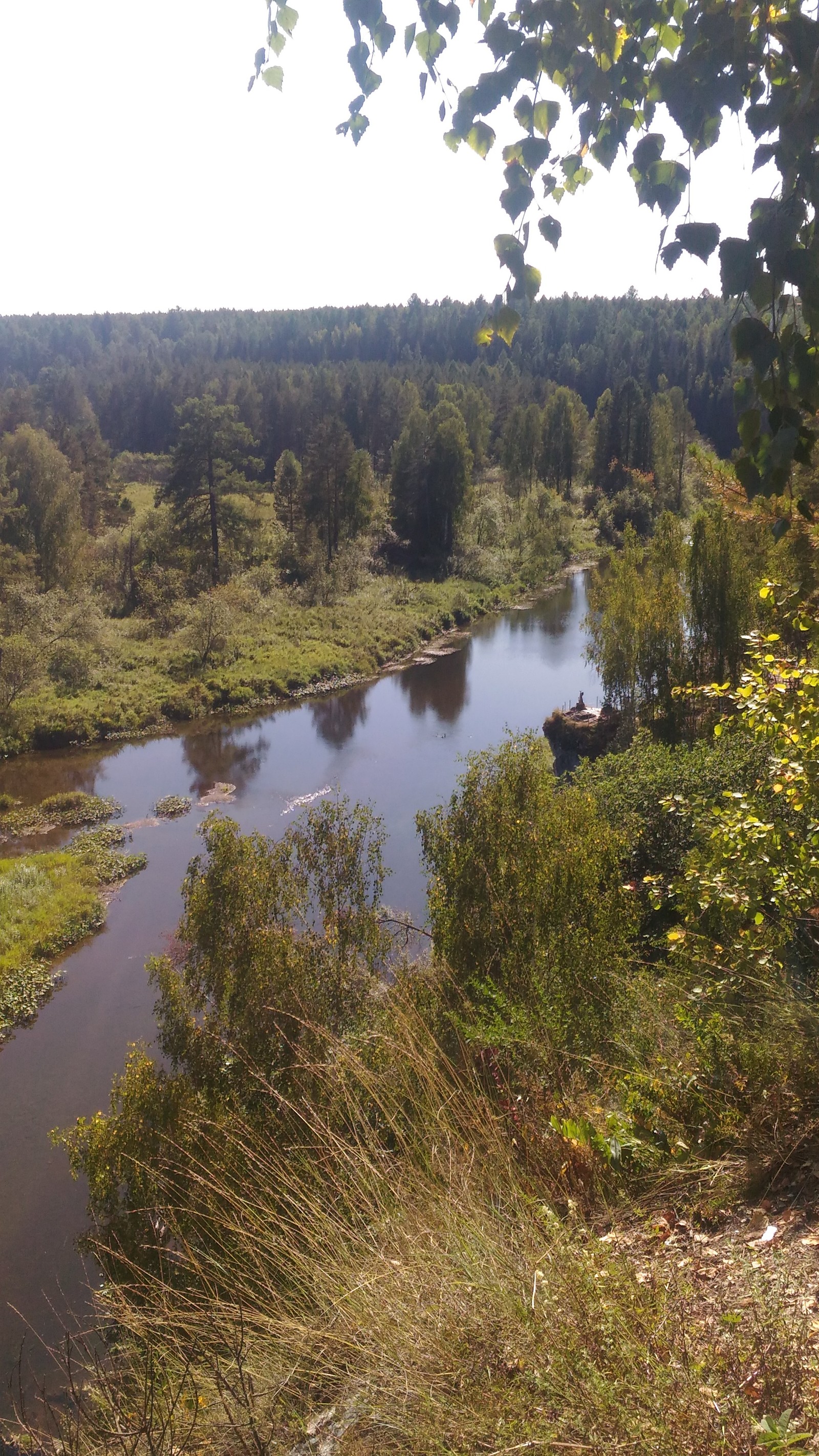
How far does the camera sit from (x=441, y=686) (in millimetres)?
32219

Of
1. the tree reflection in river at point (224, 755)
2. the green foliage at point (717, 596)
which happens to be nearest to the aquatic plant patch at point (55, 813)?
the tree reflection in river at point (224, 755)

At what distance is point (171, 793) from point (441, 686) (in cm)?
1210

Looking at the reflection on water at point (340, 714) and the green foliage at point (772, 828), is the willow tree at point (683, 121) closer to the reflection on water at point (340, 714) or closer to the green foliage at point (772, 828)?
the green foliage at point (772, 828)

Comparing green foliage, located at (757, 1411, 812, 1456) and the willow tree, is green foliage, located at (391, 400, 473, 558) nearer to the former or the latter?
the willow tree

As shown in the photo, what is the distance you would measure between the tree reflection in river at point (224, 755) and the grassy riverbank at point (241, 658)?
73.8 inches

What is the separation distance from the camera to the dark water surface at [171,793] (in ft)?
33.8

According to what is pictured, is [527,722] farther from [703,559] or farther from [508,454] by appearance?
[508,454]

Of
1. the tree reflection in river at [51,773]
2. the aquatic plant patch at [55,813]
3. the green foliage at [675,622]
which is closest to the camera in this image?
the aquatic plant patch at [55,813]

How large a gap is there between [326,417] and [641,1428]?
5001 centimetres

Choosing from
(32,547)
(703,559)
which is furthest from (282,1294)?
(32,547)

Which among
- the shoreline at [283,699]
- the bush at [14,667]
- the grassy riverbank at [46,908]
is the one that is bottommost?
the grassy riverbank at [46,908]

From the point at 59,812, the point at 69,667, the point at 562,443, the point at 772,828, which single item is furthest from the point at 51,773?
the point at 562,443

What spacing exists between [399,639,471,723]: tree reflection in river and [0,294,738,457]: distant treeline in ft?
91.9

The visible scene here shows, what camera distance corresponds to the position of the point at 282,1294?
274 centimetres
